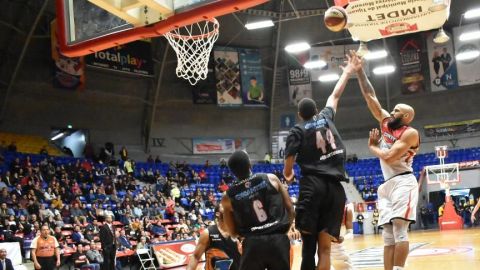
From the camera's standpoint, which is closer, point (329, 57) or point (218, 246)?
point (218, 246)

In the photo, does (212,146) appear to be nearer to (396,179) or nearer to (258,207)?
(396,179)

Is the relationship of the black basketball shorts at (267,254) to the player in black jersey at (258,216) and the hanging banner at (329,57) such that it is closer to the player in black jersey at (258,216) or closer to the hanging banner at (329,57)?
the player in black jersey at (258,216)

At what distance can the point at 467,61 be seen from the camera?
88.0 ft

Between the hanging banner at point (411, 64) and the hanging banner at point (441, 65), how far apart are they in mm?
644

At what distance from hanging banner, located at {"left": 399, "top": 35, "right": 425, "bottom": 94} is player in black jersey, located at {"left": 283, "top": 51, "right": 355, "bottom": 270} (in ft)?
83.3

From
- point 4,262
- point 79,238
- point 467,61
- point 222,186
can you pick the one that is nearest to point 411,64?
point 467,61

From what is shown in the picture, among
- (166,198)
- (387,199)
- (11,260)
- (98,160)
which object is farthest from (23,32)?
(387,199)

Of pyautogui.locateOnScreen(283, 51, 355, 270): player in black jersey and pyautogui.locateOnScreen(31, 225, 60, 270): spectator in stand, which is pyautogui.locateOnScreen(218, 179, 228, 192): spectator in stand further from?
pyautogui.locateOnScreen(283, 51, 355, 270): player in black jersey

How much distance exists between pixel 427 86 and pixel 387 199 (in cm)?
2551

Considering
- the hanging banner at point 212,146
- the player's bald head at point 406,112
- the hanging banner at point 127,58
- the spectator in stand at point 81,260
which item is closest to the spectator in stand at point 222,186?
the hanging banner at point 212,146

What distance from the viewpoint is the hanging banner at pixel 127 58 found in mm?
23406

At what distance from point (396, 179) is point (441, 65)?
24.3 metres

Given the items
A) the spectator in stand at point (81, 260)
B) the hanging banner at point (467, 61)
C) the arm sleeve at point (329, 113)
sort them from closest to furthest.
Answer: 1. the arm sleeve at point (329, 113)
2. the spectator in stand at point (81, 260)
3. the hanging banner at point (467, 61)

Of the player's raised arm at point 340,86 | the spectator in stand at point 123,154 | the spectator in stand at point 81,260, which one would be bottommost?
the spectator in stand at point 81,260
